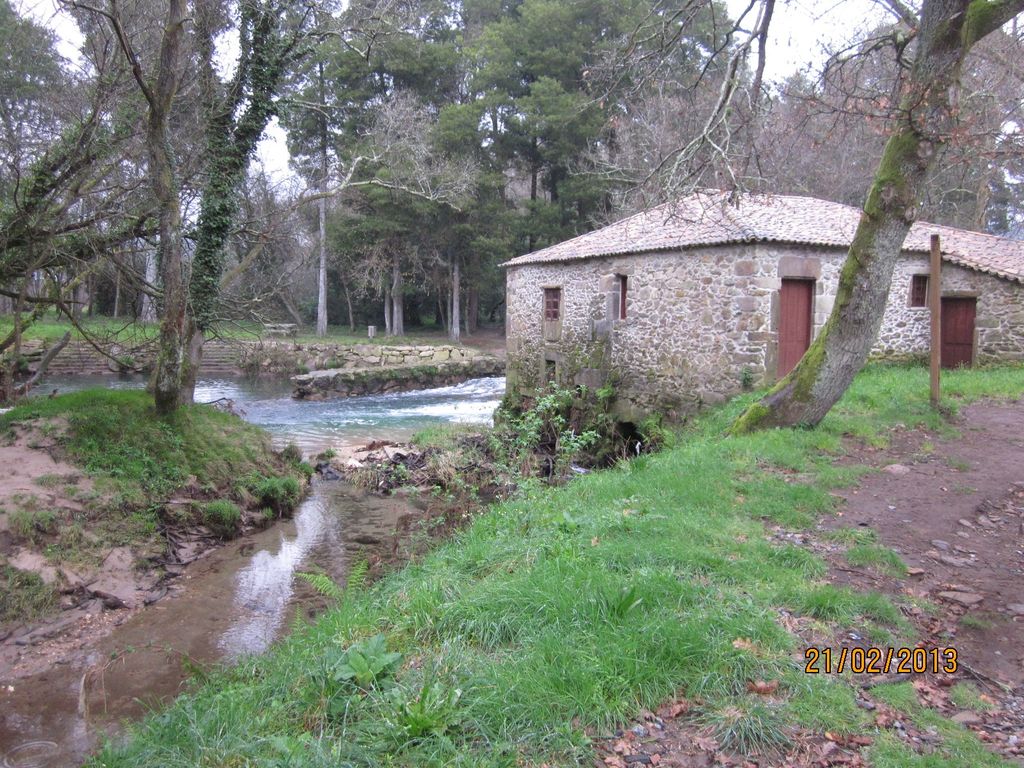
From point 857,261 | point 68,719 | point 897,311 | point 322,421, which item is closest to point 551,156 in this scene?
point 322,421

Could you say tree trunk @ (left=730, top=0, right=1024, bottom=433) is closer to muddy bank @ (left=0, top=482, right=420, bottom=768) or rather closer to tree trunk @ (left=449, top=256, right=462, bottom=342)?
muddy bank @ (left=0, top=482, right=420, bottom=768)

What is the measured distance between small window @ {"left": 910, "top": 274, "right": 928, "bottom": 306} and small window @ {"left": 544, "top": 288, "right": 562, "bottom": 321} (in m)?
7.25

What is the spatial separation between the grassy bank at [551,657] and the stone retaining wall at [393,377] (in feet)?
58.1

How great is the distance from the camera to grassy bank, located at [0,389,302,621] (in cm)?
668

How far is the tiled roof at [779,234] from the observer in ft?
38.5

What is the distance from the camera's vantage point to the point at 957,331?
1320 centimetres

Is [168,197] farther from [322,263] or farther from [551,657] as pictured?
[322,263]

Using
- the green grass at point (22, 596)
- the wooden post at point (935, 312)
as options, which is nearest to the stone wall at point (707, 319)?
the wooden post at point (935, 312)

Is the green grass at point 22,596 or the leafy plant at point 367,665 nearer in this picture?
the leafy plant at point 367,665

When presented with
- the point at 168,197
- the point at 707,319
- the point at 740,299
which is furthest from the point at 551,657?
the point at 707,319

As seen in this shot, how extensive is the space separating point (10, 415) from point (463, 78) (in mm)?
26980

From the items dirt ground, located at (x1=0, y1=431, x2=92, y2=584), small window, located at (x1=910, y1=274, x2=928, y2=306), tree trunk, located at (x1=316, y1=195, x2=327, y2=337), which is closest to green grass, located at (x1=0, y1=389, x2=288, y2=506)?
dirt ground, located at (x1=0, y1=431, x2=92, y2=584)

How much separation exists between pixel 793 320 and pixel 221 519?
984cm

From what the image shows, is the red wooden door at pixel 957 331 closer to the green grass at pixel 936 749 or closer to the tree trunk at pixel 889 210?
the tree trunk at pixel 889 210
